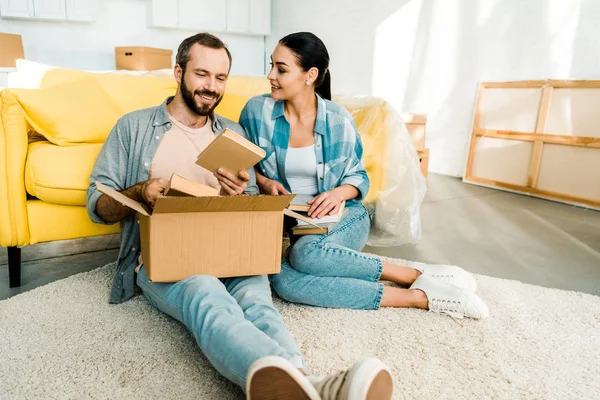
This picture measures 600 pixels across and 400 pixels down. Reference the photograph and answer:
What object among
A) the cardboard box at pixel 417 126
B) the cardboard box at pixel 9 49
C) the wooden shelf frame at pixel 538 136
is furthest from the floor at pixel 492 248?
the cardboard box at pixel 9 49

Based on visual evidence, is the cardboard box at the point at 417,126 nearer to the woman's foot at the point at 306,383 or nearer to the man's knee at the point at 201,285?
the man's knee at the point at 201,285

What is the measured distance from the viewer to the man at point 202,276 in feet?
2.52

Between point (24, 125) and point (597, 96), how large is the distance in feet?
10.9

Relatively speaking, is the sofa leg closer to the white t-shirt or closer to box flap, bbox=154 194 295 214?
box flap, bbox=154 194 295 214

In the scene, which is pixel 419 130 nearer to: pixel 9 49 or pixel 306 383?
pixel 306 383

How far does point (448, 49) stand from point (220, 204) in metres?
3.57

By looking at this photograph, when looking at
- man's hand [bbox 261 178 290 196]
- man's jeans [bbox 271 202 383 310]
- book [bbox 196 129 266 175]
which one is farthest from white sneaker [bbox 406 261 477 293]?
book [bbox 196 129 266 175]

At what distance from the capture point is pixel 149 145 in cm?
134

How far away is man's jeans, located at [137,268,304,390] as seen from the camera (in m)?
0.88

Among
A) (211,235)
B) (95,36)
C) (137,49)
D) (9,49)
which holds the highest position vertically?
(95,36)

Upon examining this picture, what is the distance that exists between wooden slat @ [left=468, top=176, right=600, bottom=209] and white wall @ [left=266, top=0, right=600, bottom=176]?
0.33 m

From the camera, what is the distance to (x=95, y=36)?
5.22 meters

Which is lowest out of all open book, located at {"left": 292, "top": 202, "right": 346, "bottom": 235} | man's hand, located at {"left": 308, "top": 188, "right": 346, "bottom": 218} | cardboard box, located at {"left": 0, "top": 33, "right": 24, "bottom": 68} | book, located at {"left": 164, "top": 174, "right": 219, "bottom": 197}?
open book, located at {"left": 292, "top": 202, "right": 346, "bottom": 235}

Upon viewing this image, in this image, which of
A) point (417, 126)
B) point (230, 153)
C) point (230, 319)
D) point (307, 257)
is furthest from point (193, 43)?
point (417, 126)
